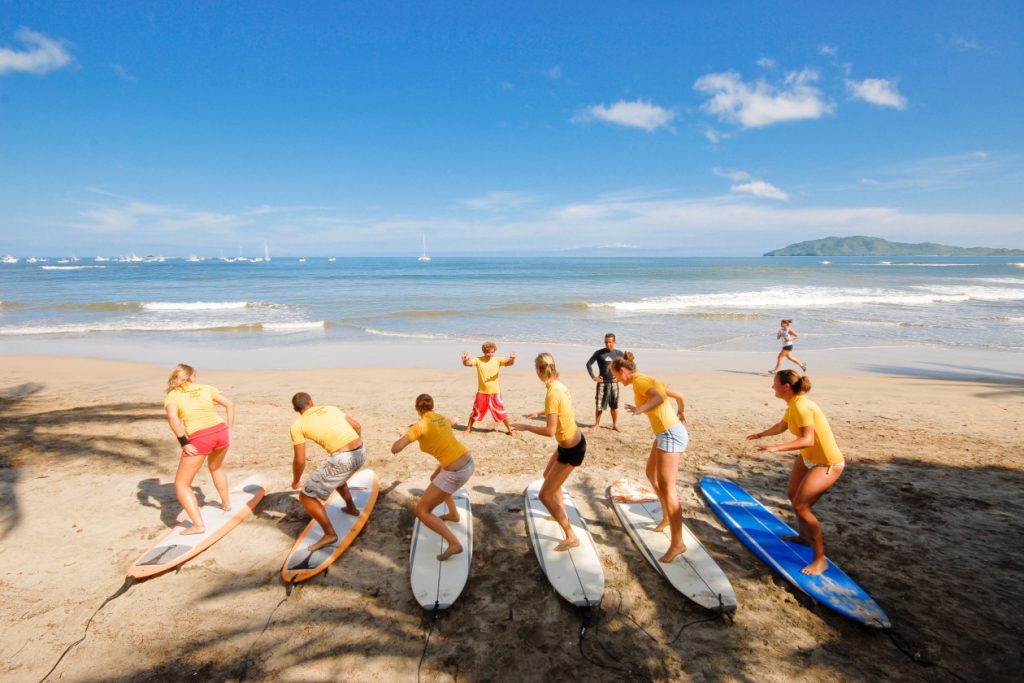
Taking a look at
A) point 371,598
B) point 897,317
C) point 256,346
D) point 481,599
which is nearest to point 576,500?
point 481,599

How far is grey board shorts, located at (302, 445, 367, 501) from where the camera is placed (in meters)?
4.74

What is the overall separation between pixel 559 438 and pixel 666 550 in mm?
1831

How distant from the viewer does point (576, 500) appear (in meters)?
6.36

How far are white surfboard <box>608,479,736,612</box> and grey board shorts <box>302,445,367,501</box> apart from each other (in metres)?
3.35

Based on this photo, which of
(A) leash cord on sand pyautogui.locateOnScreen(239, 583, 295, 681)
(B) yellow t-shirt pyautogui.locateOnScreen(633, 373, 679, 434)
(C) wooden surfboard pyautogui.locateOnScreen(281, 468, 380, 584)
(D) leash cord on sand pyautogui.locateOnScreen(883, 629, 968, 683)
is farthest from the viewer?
(C) wooden surfboard pyautogui.locateOnScreen(281, 468, 380, 584)

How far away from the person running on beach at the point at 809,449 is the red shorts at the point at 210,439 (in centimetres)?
568

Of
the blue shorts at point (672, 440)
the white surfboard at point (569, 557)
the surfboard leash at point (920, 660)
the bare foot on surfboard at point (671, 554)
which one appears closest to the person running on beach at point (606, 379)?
the white surfboard at point (569, 557)

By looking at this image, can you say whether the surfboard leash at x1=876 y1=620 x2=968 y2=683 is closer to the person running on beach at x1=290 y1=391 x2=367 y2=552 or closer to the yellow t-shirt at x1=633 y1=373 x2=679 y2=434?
the yellow t-shirt at x1=633 y1=373 x2=679 y2=434

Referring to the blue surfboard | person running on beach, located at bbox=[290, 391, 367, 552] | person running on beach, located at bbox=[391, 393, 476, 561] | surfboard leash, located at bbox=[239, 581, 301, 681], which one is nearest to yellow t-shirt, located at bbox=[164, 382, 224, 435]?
person running on beach, located at bbox=[290, 391, 367, 552]

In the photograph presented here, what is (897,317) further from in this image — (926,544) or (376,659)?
(376,659)

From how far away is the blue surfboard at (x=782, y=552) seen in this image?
420 centimetres

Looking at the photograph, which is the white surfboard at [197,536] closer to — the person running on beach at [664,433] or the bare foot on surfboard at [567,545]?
the bare foot on surfboard at [567,545]

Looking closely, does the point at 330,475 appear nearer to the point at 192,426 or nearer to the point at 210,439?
the point at 210,439

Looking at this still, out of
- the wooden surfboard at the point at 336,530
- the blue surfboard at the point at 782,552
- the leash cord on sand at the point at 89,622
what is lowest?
the leash cord on sand at the point at 89,622
